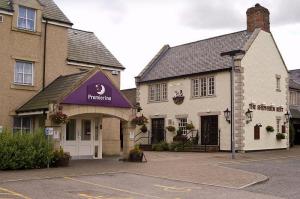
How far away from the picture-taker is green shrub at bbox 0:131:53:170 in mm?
16969

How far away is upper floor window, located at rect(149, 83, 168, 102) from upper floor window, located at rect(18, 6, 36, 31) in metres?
14.7

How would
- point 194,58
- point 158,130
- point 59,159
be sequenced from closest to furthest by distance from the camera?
point 59,159 → point 194,58 → point 158,130

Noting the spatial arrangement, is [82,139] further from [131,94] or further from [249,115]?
[131,94]

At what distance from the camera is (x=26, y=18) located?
21891 millimetres

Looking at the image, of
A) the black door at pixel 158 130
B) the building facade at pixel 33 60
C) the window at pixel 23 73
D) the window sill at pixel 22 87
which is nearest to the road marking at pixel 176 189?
the building facade at pixel 33 60

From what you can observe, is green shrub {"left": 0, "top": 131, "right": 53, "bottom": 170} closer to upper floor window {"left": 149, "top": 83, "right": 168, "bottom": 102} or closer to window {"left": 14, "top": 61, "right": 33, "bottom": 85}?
window {"left": 14, "top": 61, "right": 33, "bottom": 85}

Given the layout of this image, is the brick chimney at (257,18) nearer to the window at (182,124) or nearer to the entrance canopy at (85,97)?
the window at (182,124)

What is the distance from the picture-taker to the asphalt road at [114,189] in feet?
38.5

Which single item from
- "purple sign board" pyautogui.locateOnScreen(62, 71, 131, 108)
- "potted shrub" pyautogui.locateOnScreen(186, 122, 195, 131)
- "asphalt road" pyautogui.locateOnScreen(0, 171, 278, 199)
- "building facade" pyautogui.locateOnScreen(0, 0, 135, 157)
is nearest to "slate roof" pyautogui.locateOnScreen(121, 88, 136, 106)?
"potted shrub" pyautogui.locateOnScreen(186, 122, 195, 131)

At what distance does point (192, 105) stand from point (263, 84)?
17.1ft

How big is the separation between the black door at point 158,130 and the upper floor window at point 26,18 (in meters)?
15.2

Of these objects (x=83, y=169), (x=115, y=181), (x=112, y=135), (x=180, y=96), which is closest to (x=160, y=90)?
(x=180, y=96)

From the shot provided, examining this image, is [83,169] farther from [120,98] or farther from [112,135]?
[112,135]

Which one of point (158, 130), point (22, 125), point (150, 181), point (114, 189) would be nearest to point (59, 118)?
point (22, 125)
